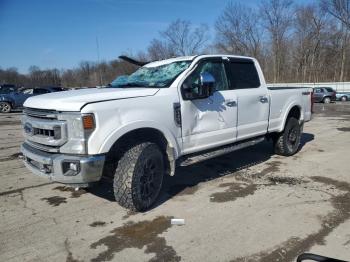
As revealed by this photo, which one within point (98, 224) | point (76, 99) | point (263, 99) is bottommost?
point (98, 224)

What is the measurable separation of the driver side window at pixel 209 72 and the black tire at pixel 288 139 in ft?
7.63

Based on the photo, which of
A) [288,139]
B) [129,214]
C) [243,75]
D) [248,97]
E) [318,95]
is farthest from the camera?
[318,95]

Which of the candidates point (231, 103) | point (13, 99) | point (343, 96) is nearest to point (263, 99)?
point (231, 103)

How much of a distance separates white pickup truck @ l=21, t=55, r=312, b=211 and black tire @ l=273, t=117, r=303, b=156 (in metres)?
1.05

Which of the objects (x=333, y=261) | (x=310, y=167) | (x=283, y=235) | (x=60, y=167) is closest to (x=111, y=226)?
(x=60, y=167)

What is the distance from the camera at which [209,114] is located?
213 inches

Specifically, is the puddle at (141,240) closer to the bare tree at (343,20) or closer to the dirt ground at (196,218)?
the dirt ground at (196,218)

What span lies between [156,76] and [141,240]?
8.75ft

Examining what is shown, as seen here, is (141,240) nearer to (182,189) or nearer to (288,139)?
(182,189)

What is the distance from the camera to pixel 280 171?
21.3 feet

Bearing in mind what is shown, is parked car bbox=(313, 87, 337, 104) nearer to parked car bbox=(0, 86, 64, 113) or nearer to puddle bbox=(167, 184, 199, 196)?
parked car bbox=(0, 86, 64, 113)

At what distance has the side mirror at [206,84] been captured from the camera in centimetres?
498

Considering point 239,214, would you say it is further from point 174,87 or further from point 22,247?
point 22,247

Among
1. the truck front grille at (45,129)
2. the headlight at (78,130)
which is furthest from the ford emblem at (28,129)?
the headlight at (78,130)
